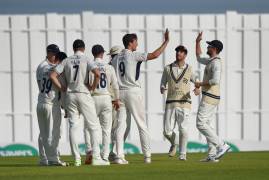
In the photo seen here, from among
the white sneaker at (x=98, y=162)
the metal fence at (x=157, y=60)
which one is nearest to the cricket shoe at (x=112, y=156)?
the white sneaker at (x=98, y=162)

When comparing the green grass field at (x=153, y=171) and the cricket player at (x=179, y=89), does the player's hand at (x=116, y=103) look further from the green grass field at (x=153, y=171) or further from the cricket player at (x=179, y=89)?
the cricket player at (x=179, y=89)

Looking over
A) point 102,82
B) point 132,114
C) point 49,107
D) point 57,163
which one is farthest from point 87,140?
point 102,82

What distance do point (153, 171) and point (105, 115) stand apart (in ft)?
6.83

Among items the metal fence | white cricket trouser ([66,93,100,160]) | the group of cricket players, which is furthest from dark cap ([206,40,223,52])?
the metal fence

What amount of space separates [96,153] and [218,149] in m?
2.21

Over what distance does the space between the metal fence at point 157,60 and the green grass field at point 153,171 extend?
9612mm

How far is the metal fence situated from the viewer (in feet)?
98.9

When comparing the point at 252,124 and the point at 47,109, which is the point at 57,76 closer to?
the point at 47,109

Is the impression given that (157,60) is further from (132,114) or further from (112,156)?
(132,114)

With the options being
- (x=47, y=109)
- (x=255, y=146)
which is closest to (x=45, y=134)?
(x=47, y=109)

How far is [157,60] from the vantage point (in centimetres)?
3048

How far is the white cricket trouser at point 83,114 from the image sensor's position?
19.0 meters

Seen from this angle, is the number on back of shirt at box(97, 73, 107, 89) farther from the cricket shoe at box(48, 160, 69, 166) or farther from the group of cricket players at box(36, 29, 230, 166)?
the cricket shoe at box(48, 160, 69, 166)

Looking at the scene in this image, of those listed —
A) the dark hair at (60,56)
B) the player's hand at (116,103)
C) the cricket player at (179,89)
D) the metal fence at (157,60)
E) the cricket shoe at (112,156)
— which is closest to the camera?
the player's hand at (116,103)
